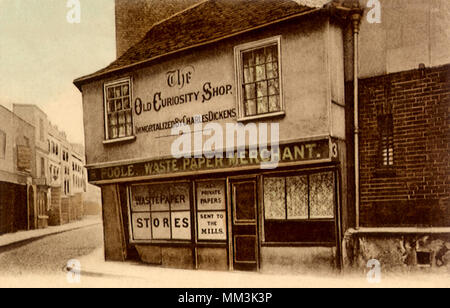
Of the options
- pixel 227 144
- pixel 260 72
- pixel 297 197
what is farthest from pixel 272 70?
pixel 297 197

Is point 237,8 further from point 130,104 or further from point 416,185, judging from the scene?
point 416,185

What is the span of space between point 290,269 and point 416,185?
2.38 m

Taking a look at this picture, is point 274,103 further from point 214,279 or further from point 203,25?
point 214,279

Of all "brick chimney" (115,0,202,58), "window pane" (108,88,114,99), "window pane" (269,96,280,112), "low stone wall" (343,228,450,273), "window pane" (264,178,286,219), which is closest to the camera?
"low stone wall" (343,228,450,273)

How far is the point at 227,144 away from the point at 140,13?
3.27 metres

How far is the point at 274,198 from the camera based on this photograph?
26.8 ft

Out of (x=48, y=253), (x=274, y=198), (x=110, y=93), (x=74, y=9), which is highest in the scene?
(x=74, y=9)

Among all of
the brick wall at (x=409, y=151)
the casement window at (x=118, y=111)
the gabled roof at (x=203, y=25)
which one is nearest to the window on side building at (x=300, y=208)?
the brick wall at (x=409, y=151)

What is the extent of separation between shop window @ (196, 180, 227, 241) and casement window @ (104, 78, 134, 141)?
6.37 feet

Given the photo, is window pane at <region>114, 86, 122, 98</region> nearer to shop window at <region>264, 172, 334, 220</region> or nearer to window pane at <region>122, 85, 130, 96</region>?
window pane at <region>122, 85, 130, 96</region>

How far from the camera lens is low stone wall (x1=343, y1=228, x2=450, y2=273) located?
22.9 ft

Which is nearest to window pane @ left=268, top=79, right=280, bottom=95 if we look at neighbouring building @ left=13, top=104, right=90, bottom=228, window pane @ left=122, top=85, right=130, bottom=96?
window pane @ left=122, top=85, right=130, bottom=96

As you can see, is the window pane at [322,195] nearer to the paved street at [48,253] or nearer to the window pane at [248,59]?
the window pane at [248,59]

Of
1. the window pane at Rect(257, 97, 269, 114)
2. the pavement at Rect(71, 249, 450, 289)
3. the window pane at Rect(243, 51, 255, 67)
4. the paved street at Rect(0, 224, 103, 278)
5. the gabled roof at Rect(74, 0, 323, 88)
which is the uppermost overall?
the gabled roof at Rect(74, 0, 323, 88)
